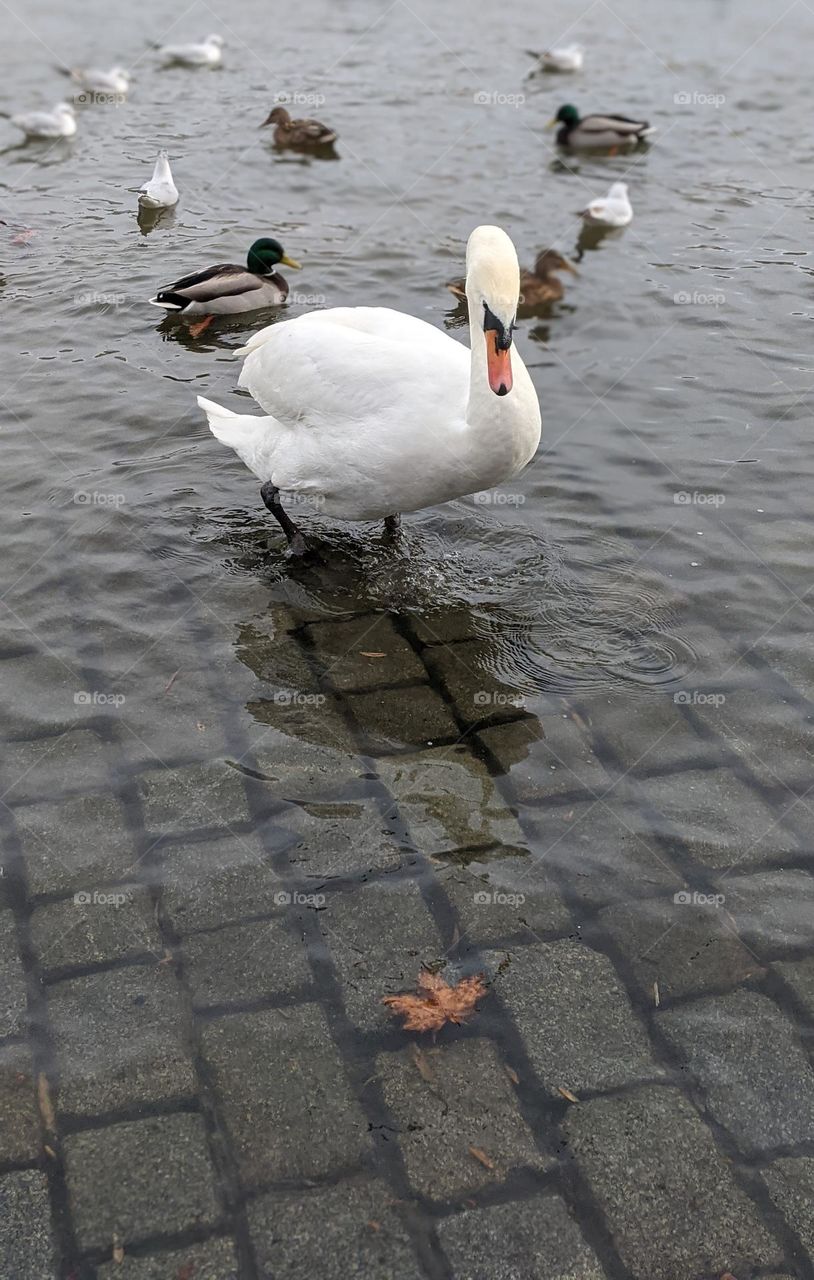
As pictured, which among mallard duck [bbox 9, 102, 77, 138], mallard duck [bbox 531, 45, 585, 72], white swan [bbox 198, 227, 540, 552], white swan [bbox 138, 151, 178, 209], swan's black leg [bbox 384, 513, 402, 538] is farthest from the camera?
mallard duck [bbox 531, 45, 585, 72]

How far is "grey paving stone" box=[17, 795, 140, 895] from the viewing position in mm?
4898

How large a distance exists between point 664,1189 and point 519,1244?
51cm

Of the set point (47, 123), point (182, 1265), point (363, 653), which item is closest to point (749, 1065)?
point (182, 1265)

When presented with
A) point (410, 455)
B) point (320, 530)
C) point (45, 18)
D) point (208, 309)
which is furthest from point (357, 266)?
point (45, 18)

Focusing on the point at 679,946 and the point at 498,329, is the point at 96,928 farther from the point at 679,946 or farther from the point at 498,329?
the point at 498,329

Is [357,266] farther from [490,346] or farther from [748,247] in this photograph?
[490,346]

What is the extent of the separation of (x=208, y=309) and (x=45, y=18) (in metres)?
15.2

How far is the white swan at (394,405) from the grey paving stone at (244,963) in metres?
2.56

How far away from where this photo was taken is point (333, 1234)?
3670 millimetres

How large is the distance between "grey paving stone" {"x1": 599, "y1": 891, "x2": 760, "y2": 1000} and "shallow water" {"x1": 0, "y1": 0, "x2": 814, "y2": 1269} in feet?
0.25

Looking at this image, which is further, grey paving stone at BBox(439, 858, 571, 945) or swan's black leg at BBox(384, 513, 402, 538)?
swan's black leg at BBox(384, 513, 402, 538)

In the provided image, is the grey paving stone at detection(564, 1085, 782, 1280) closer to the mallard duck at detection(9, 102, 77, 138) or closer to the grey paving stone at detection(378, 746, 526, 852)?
the grey paving stone at detection(378, 746, 526, 852)

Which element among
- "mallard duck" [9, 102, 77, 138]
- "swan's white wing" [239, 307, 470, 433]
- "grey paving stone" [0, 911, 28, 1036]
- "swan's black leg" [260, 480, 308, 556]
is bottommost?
"grey paving stone" [0, 911, 28, 1036]

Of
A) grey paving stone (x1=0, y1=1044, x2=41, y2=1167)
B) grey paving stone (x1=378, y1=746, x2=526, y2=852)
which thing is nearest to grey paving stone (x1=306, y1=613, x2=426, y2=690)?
grey paving stone (x1=378, y1=746, x2=526, y2=852)
